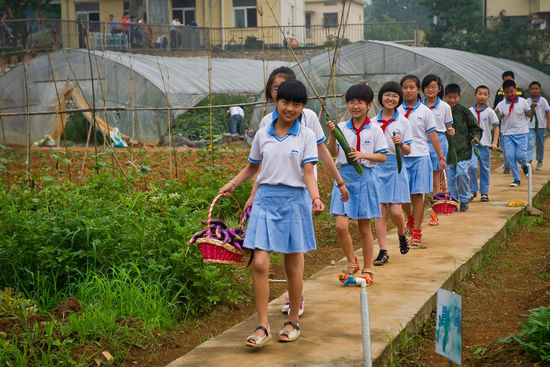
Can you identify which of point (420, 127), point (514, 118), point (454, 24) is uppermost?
point (454, 24)

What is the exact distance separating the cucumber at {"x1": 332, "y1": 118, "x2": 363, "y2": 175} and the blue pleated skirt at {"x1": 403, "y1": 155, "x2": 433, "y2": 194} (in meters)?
1.58

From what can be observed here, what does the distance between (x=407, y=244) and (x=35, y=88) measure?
15.4 meters

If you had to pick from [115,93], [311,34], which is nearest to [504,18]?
[311,34]

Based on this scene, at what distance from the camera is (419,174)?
7055 mm

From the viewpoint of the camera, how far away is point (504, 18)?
31031 millimetres

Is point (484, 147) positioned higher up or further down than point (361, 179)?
further down

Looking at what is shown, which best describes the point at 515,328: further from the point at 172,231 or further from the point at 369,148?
the point at 172,231

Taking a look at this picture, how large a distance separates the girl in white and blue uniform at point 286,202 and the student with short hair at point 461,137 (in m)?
4.52

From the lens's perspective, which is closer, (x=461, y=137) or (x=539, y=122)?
(x=461, y=137)

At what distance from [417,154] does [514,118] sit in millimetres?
4575

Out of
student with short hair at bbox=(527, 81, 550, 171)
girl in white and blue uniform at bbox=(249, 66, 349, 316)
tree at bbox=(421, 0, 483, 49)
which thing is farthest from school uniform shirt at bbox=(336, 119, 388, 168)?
tree at bbox=(421, 0, 483, 49)

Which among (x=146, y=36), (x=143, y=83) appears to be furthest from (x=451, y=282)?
(x=146, y=36)

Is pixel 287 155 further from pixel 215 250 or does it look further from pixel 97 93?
pixel 97 93

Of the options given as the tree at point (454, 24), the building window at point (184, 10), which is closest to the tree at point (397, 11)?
the tree at point (454, 24)
